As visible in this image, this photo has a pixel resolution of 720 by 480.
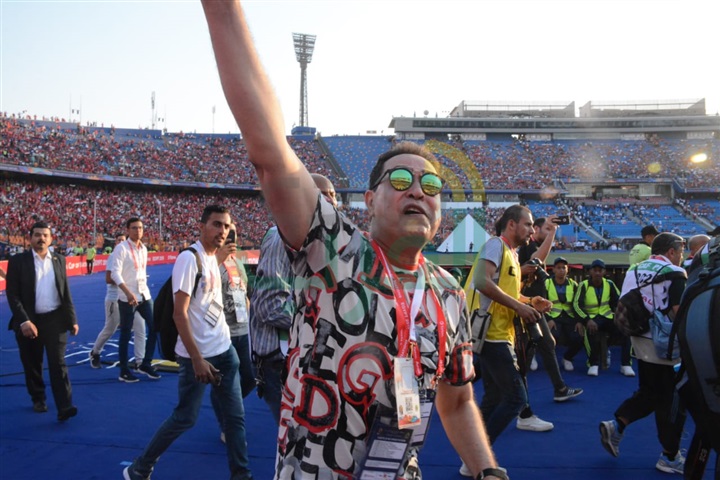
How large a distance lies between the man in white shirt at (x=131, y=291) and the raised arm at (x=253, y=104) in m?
6.21

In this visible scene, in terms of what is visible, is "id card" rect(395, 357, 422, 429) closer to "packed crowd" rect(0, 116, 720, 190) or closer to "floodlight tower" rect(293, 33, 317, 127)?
"packed crowd" rect(0, 116, 720, 190)

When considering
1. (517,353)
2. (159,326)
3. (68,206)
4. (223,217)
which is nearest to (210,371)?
(159,326)

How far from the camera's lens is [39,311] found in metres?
5.57

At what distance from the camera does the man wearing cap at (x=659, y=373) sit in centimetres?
409

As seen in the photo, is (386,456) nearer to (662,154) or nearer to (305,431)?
(305,431)

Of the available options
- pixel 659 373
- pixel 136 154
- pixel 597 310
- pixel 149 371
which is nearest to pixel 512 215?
pixel 659 373

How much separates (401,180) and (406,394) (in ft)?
2.13

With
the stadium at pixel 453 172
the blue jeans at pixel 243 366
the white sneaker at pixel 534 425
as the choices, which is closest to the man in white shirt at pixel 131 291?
the blue jeans at pixel 243 366

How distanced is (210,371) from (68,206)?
35978mm

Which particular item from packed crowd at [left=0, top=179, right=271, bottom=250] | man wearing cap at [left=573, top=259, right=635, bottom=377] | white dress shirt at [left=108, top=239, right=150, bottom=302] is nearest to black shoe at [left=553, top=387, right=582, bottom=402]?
man wearing cap at [left=573, top=259, right=635, bottom=377]

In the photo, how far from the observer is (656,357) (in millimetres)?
4152

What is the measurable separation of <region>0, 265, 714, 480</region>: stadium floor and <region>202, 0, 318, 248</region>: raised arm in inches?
134

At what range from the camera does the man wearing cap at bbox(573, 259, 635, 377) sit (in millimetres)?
7438

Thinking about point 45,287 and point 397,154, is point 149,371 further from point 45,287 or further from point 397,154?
point 397,154
